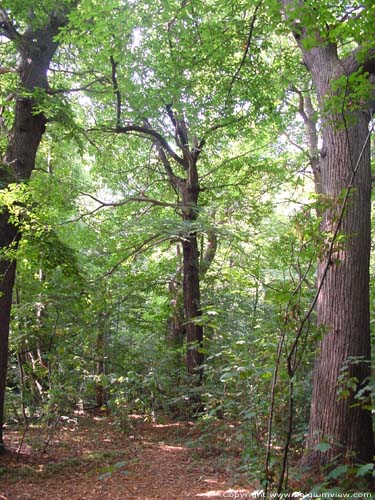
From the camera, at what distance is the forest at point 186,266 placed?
4309 mm

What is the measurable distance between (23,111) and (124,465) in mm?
5587

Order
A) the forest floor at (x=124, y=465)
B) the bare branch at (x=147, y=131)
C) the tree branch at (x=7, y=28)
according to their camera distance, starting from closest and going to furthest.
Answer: the forest floor at (x=124, y=465)
the tree branch at (x=7, y=28)
the bare branch at (x=147, y=131)

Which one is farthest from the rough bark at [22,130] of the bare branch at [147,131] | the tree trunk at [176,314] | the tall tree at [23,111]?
the tree trunk at [176,314]

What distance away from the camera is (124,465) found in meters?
5.55

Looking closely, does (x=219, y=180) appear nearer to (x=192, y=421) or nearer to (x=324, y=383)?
(x=192, y=421)

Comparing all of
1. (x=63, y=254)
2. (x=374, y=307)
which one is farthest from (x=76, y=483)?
→ (x=374, y=307)

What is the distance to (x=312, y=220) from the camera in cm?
407

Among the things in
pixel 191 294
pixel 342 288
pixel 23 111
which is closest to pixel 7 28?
pixel 23 111

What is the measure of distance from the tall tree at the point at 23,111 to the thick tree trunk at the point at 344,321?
4.41 meters

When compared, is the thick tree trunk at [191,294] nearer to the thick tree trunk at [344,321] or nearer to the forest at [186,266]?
the forest at [186,266]

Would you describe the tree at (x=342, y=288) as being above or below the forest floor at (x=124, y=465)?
above

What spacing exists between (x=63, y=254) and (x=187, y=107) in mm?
4501

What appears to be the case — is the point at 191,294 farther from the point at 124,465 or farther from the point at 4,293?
the point at 124,465

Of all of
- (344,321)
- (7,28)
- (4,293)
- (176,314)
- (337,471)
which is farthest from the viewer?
(176,314)
